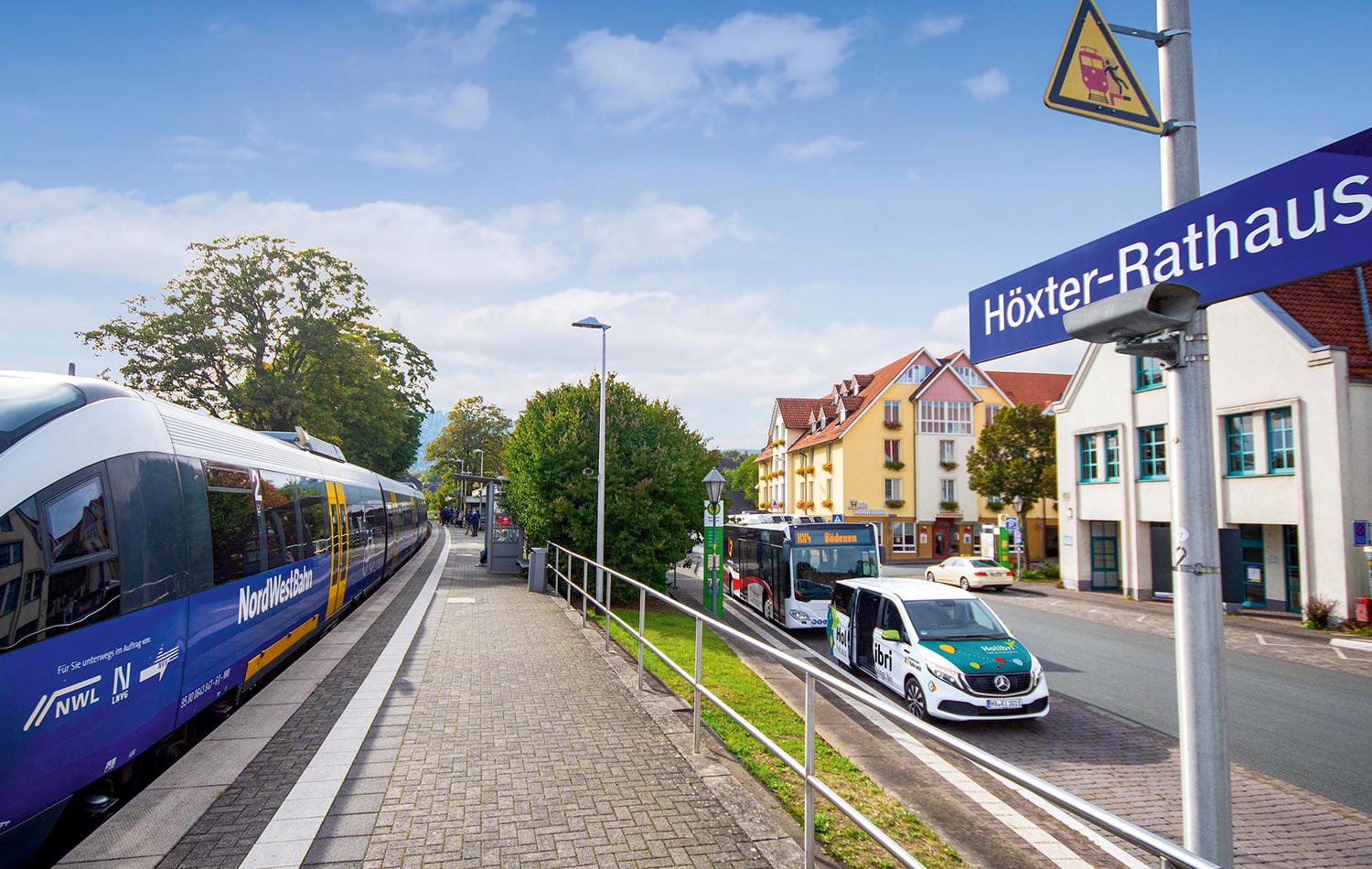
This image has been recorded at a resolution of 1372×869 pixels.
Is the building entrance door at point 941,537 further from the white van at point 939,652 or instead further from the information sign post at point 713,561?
the white van at point 939,652

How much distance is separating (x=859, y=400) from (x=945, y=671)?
1822 inches

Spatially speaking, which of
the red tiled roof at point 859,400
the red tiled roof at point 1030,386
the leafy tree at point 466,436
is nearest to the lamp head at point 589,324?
the red tiled roof at point 859,400

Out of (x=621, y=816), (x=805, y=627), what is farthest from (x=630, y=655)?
(x=805, y=627)

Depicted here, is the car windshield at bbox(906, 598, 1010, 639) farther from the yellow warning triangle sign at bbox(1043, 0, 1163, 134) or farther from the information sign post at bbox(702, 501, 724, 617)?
the yellow warning triangle sign at bbox(1043, 0, 1163, 134)

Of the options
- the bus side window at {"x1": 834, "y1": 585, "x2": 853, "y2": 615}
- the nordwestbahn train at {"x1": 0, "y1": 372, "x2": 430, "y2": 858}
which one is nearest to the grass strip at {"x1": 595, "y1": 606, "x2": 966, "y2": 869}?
the bus side window at {"x1": 834, "y1": 585, "x2": 853, "y2": 615}

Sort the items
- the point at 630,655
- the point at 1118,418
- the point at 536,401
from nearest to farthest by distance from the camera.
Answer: the point at 630,655, the point at 536,401, the point at 1118,418

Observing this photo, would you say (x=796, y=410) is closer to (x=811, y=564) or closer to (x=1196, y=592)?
(x=811, y=564)

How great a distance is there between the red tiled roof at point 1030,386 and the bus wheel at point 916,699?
49.1 metres

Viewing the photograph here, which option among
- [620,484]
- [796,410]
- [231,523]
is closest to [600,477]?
[620,484]

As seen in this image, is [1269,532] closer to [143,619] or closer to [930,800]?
[930,800]

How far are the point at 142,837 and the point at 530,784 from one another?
2255 mm

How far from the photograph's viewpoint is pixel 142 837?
452cm

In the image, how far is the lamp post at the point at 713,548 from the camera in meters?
20.4

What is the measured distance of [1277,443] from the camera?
22.5m
